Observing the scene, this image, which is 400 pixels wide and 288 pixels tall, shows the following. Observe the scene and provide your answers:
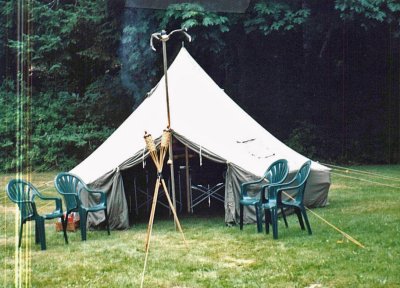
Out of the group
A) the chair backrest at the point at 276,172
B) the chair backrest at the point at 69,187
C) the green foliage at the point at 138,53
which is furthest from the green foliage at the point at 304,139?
the chair backrest at the point at 69,187

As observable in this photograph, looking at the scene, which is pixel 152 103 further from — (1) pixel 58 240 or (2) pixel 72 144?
(2) pixel 72 144

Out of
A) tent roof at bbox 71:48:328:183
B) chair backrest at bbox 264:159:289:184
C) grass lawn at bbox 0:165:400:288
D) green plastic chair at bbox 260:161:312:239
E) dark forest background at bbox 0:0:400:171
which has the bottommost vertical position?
grass lawn at bbox 0:165:400:288

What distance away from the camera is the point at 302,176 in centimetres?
703

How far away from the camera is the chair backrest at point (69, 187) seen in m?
7.16

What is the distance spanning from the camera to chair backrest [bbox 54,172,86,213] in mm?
7164

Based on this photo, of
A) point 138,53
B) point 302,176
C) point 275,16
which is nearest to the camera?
point 302,176

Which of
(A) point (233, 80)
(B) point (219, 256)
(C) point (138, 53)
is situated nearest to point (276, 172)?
(B) point (219, 256)

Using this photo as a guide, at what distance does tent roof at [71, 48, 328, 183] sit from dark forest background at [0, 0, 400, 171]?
259 inches

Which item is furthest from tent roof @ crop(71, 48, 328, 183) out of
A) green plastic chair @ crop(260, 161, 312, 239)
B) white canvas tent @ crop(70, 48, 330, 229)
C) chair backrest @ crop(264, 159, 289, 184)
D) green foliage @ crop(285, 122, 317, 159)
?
green foliage @ crop(285, 122, 317, 159)

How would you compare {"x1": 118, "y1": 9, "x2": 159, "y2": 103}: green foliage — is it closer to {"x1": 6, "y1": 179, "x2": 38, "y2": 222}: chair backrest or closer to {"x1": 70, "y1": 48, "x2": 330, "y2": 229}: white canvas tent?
{"x1": 70, "y1": 48, "x2": 330, "y2": 229}: white canvas tent

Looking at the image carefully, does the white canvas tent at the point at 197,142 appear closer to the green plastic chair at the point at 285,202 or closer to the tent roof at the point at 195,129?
the tent roof at the point at 195,129

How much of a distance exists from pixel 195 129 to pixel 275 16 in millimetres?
7922

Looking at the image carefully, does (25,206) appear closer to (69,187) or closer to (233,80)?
(69,187)

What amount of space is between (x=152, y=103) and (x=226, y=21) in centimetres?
692
